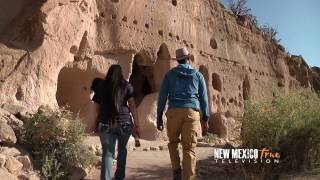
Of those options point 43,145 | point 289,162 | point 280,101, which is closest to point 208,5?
point 280,101

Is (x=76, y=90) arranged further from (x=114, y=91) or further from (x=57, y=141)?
(x=114, y=91)

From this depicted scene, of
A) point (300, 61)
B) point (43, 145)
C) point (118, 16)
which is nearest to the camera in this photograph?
point (43, 145)

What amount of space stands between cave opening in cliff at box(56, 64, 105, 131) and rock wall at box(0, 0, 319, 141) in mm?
28

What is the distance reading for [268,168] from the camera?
22.8ft

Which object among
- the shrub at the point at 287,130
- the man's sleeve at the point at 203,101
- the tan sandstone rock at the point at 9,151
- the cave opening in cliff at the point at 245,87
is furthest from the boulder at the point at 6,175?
the cave opening in cliff at the point at 245,87

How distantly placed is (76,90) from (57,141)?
680 centimetres

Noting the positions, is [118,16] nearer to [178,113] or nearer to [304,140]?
[304,140]

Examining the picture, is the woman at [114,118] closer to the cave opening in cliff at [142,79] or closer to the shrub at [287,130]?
the shrub at [287,130]

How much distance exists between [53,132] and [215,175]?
2.55 m

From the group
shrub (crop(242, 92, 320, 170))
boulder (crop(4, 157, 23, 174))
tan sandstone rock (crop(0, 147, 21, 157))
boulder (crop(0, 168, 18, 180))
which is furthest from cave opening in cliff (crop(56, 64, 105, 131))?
boulder (crop(0, 168, 18, 180))

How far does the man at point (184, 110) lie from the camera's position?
5.36 meters

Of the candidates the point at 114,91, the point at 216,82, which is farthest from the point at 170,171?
the point at 216,82

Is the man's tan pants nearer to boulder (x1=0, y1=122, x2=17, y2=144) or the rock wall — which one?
boulder (x1=0, y1=122, x2=17, y2=144)

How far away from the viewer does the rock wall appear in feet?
35.6
